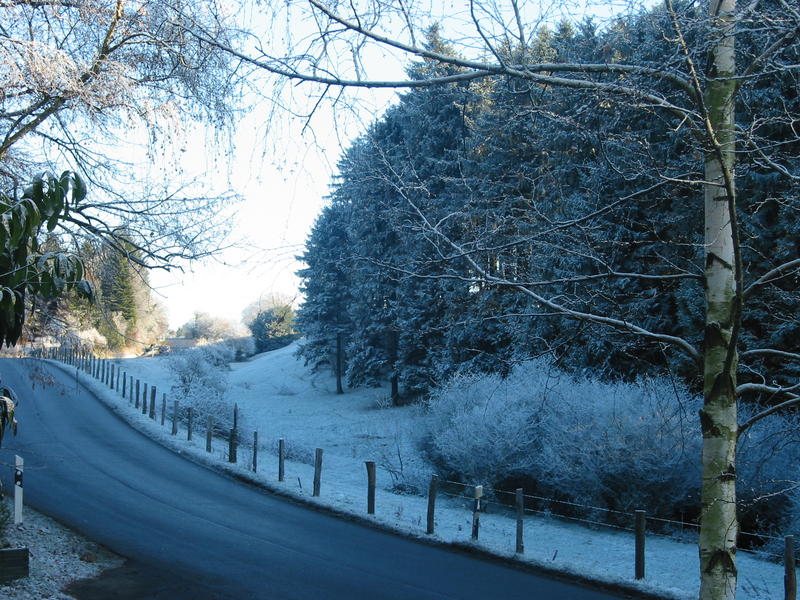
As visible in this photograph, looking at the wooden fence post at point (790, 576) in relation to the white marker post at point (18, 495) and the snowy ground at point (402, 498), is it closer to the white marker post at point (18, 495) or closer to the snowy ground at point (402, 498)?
the snowy ground at point (402, 498)

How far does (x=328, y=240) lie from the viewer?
6750 mm

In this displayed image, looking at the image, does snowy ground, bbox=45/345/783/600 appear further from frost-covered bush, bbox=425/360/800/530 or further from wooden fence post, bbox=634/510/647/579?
frost-covered bush, bbox=425/360/800/530

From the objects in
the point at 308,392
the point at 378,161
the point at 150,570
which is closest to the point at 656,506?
the point at 150,570

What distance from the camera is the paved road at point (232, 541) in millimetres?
9305

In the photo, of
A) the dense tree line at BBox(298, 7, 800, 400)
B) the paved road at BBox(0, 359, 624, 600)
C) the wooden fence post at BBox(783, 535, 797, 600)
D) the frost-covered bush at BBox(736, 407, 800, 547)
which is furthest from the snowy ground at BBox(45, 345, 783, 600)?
the dense tree line at BBox(298, 7, 800, 400)

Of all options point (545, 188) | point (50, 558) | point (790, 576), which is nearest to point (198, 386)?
point (50, 558)

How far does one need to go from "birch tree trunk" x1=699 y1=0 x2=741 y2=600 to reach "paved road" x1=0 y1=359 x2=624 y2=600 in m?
5.99

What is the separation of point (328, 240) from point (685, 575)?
820 centimetres

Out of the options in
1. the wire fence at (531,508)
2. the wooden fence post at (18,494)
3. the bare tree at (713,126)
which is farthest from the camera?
the wooden fence post at (18,494)

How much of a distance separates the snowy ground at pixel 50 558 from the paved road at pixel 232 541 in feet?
1.43

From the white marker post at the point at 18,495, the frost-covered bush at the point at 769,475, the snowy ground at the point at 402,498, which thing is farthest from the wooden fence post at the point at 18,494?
the frost-covered bush at the point at 769,475

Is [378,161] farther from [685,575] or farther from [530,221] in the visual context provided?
[685,575]

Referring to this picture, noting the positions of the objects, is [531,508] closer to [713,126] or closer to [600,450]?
[600,450]

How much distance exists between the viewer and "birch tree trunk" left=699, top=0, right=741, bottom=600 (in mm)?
3703
